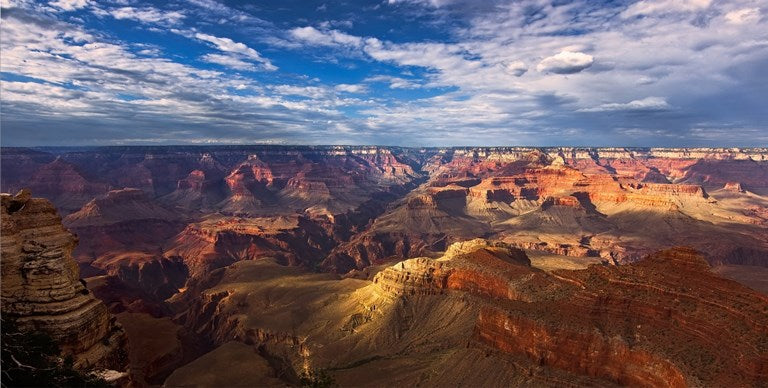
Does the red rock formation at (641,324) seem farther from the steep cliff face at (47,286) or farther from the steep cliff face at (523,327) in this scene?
the steep cliff face at (47,286)

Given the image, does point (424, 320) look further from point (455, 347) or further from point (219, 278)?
point (219, 278)

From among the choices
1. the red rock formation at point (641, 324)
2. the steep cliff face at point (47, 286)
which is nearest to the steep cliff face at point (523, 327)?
Answer: the red rock formation at point (641, 324)

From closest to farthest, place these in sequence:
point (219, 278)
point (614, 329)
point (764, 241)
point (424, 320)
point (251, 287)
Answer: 1. point (614, 329)
2. point (424, 320)
3. point (251, 287)
4. point (219, 278)
5. point (764, 241)

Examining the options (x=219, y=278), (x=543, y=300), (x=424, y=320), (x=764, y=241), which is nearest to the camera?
(x=543, y=300)

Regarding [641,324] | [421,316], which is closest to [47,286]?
[421,316]

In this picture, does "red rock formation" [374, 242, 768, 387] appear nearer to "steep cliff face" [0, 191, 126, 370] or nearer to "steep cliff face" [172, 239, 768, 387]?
"steep cliff face" [172, 239, 768, 387]

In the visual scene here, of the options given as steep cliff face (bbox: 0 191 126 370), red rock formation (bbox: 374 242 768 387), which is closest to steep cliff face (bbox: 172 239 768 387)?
red rock formation (bbox: 374 242 768 387)

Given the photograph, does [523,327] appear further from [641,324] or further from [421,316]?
[421,316]

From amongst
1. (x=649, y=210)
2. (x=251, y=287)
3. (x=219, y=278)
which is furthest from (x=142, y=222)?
(x=649, y=210)

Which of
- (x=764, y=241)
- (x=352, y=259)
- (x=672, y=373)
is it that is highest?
(x=672, y=373)
